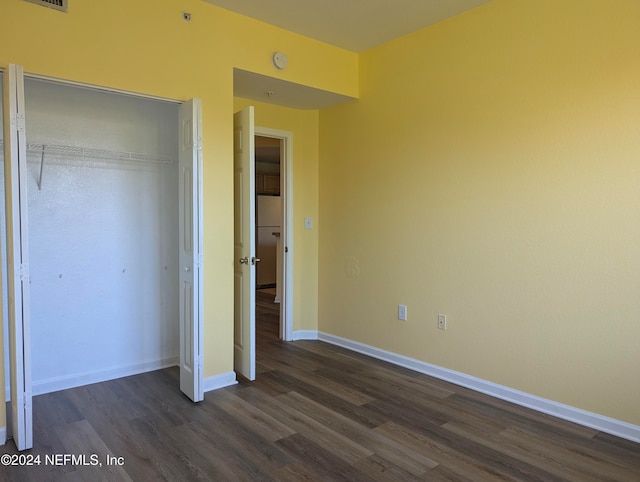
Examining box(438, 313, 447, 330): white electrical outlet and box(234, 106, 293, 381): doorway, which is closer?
box(234, 106, 293, 381): doorway

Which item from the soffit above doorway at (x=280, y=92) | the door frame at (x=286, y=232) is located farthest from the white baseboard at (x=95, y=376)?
the soffit above doorway at (x=280, y=92)

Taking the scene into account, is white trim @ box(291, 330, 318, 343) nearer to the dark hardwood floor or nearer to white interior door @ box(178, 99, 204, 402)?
the dark hardwood floor

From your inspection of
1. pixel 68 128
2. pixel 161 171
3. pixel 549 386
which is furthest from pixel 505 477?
pixel 68 128

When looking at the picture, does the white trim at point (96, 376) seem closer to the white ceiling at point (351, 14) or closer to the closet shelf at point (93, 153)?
the closet shelf at point (93, 153)

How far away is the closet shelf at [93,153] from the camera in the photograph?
325cm

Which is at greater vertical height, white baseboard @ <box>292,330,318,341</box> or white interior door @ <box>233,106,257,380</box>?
white interior door @ <box>233,106,257,380</box>

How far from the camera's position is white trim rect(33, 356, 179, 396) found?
131 inches

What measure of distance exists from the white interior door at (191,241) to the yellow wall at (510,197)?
1.76 m

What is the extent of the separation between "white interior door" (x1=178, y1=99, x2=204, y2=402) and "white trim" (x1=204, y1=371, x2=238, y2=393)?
176 mm

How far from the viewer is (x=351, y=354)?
14.2ft

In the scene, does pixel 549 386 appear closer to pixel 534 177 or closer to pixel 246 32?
pixel 534 177

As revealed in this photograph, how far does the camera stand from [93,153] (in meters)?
3.47

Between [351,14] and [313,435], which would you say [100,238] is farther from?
[351,14]

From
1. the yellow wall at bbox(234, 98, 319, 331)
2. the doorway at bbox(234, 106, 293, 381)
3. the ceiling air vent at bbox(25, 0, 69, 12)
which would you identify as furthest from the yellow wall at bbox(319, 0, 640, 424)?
the ceiling air vent at bbox(25, 0, 69, 12)
